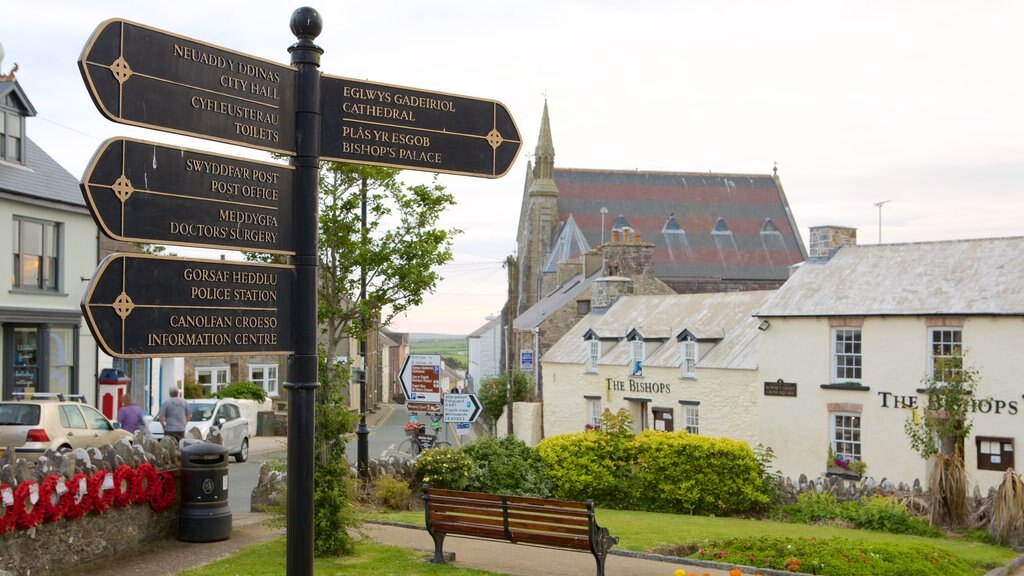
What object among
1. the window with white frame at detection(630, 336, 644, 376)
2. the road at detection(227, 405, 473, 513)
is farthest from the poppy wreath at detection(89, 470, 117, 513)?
the window with white frame at detection(630, 336, 644, 376)

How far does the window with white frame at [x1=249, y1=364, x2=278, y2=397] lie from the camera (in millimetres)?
43500

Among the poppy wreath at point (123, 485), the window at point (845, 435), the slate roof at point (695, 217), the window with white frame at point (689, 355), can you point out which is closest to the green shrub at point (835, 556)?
the poppy wreath at point (123, 485)

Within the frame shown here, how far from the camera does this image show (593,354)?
37.8m

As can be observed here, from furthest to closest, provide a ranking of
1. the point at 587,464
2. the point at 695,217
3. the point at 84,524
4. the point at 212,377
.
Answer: the point at 695,217, the point at 212,377, the point at 587,464, the point at 84,524

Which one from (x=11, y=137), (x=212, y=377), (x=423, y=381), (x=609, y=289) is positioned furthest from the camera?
(x=609, y=289)

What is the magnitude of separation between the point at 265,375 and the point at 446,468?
29203mm

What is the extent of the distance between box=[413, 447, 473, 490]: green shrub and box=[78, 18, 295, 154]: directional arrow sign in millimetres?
12157

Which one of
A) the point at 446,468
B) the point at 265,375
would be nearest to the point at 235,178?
the point at 446,468

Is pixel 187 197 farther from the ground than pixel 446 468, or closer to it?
farther from the ground

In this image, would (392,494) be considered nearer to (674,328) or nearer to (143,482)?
(143,482)

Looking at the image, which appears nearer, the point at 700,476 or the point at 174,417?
the point at 700,476

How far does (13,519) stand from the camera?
9773 mm

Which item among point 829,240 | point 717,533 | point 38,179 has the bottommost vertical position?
point 717,533

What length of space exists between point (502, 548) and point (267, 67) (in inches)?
364
